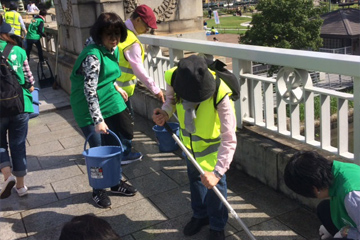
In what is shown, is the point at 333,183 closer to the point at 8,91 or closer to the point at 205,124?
the point at 205,124

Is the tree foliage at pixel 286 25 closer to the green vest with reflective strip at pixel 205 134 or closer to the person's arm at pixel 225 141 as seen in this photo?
the green vest with reflective strip at pixel 205 134

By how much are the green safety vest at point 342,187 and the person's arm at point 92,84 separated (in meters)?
2.11

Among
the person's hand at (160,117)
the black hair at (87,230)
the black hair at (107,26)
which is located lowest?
the black hair at (87,230)

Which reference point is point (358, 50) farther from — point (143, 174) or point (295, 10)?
point (143, 174)

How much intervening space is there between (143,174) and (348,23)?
24.1 meters

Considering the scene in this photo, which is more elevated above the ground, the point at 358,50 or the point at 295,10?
the point at 295,10

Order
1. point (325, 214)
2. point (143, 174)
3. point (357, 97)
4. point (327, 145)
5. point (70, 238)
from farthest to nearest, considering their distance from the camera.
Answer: point (143, 174), point (327, 145), point (357, 97), point (325, 214), point (70, 238)

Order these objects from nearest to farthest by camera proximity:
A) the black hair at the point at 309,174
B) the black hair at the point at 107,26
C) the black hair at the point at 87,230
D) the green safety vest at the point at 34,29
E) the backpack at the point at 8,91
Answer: the black hair at the point at 87,230 → the black hair at the point at 309,174 → the black hair at the point at 107,26 → the backpack at the point at 8,91 → the green safety vest at the point at 34,29

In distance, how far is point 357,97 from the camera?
324 centimetres

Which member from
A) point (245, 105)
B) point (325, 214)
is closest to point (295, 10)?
point (245, 105)

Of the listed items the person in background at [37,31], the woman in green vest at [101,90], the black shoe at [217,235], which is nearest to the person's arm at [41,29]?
the person in background at [37,31]

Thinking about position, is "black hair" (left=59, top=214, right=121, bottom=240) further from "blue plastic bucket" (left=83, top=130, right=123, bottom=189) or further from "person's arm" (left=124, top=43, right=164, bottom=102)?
"person's arm" (left=124, top=43, right=164, bottom=102)

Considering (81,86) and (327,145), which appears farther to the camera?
(81,86)

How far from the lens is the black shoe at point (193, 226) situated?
354 centimetres
